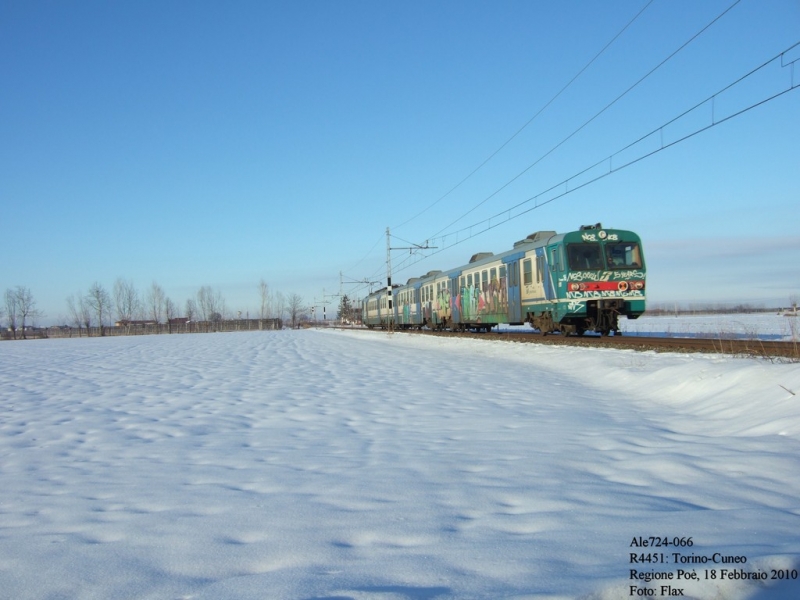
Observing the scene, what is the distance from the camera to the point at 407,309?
139ft

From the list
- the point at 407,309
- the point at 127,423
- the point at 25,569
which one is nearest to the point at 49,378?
the point at 127,423

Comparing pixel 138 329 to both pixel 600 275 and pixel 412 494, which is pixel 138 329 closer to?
pixel 600 275

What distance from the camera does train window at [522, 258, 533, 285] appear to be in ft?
67.4

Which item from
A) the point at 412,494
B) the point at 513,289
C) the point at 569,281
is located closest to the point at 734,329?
the point at 513,289

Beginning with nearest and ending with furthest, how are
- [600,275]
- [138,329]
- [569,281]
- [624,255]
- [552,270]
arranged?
[569,281], [600,275], [624,255], [552,270], [138,329]

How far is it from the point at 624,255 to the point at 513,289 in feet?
16.1

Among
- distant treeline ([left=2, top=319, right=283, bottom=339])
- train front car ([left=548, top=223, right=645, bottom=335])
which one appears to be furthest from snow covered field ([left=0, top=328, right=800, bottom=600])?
distant treeline ([left=2, top=319, right=283, bottom=339])

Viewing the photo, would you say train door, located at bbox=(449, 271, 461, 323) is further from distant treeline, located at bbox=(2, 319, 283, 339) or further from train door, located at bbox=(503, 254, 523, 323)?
distant treeline, located at bbox=(2, 319, 283, 339)

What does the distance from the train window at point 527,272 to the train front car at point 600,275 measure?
2158mm

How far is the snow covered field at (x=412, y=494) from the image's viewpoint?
2.75m

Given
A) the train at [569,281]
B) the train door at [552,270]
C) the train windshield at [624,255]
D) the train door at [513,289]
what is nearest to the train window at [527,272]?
the train at [569,281]

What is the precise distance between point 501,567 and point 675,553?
0.84 meters

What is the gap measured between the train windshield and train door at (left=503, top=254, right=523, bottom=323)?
3813 millimetres

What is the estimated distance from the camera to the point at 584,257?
17.9 metres
